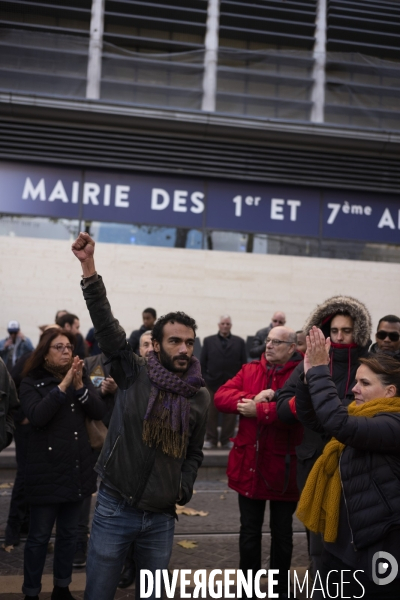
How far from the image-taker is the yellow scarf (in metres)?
3.31

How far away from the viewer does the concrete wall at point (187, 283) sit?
15227 mm

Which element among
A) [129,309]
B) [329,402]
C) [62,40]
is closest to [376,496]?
[329,402]

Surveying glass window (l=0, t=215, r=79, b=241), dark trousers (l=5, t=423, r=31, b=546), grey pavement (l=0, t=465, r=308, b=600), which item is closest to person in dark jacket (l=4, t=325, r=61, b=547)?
dark trousers (l=5, t=423, r=31, b=546)

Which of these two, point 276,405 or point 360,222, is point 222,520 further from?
point 360,222

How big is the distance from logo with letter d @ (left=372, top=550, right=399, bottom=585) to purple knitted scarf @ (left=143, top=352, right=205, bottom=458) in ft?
3.51

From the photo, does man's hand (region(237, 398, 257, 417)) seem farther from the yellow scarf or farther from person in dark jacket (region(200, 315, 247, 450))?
person in dark jacket (region(200, 315, 247, 450))

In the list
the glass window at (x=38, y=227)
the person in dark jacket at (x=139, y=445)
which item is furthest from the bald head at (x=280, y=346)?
the glass window at (x=38, y=227)

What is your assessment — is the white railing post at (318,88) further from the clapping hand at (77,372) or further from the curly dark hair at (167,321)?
the curly dark hair at (167,321)

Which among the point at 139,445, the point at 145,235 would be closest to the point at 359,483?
the point at 139,445

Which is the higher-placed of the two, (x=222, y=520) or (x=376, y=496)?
(x=376, y=496)

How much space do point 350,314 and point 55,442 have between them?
220cm

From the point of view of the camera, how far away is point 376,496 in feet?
10.3

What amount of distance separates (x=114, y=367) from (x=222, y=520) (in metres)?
4.28

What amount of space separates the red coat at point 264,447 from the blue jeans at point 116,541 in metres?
1.33
